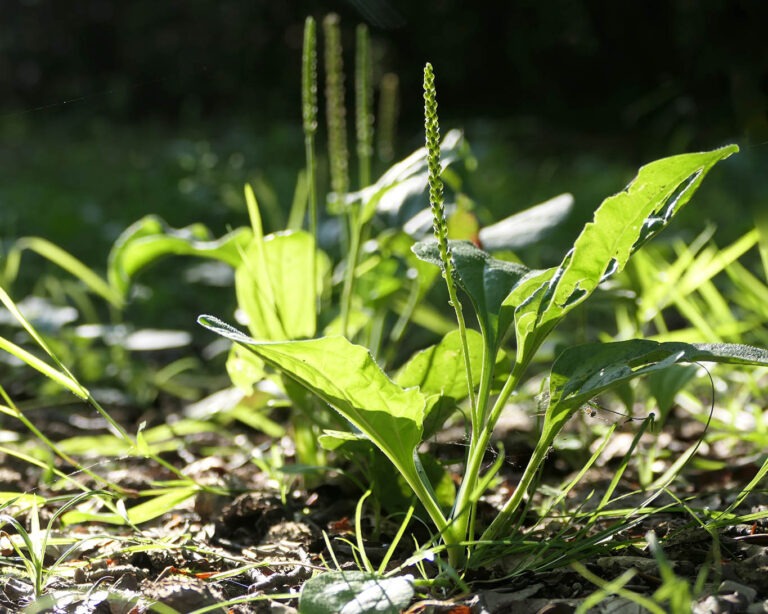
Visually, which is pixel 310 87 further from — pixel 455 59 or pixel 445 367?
pixel 455 59

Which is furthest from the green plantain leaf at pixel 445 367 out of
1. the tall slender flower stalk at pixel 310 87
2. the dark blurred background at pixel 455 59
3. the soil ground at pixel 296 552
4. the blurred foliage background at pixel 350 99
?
the dark blurred background at pixel 455 59

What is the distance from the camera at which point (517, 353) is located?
0.83m

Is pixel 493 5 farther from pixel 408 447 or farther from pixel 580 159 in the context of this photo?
pixel 408 447

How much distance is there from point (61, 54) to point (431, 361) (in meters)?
6.43

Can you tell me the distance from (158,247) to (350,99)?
4531 millimetres

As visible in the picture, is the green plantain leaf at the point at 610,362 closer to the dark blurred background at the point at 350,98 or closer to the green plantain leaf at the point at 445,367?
the green plantain leaf at the point at 445,367

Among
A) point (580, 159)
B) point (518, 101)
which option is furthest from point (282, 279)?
point (518, 101)

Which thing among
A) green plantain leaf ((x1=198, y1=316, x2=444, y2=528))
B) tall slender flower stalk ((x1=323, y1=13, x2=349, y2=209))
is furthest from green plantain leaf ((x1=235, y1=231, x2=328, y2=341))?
green plantain leaf ((x1=198, y1=316, x2=444, y2=528))

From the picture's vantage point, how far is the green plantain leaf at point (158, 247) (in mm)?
1192

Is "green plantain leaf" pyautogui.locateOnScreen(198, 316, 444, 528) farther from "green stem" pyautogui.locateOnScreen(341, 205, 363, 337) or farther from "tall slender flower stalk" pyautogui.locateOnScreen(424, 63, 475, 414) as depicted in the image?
"green stem" pyautogui.locateOnScreen(341, 205, 363, 337)

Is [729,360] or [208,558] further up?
[729,360]

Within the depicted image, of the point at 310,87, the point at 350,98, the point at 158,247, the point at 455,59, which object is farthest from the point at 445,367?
the point at 350,98

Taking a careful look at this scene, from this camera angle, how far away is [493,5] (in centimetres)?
472

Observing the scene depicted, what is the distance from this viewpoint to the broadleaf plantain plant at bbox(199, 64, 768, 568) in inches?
30.1
